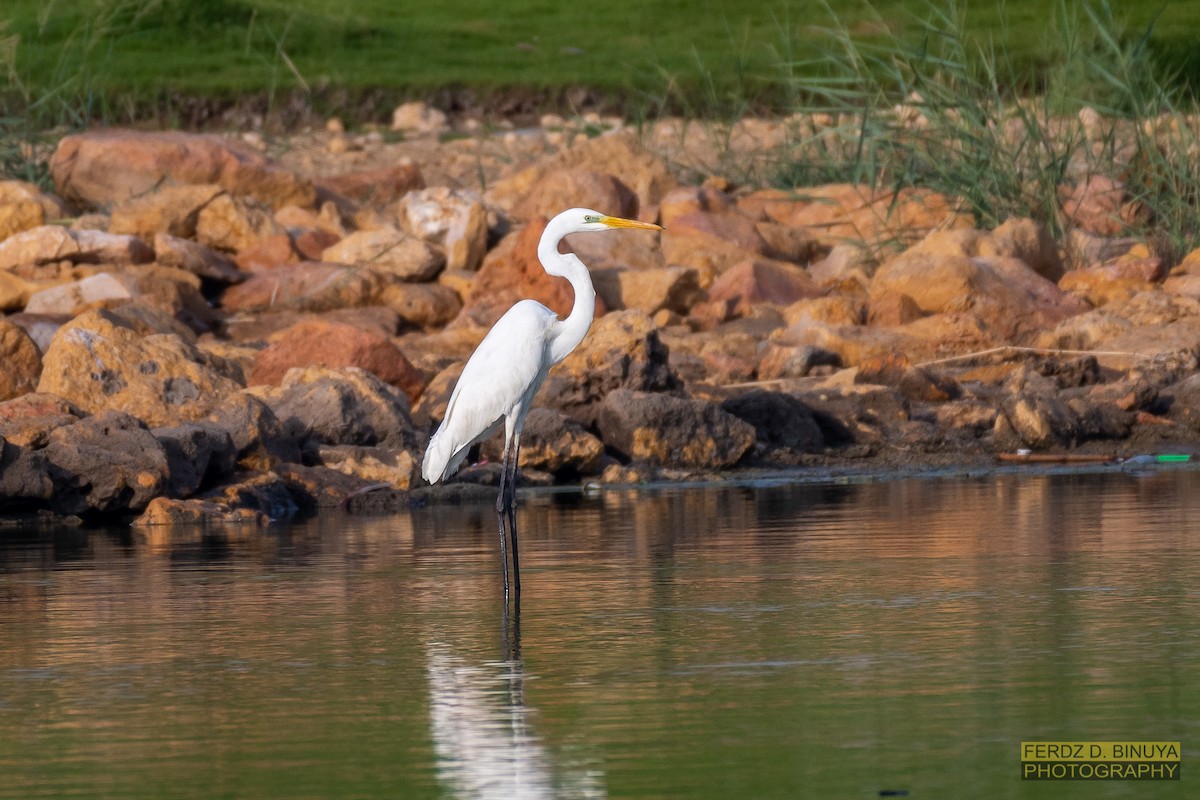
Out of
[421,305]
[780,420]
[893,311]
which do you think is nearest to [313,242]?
[421,305]

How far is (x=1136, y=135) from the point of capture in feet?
66.5

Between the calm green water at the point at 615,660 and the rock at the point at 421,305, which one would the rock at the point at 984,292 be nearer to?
the rock at the point at 421,305

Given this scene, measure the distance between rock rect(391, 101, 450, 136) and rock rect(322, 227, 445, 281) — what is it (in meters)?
13.1

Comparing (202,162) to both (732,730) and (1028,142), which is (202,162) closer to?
(1028,142)

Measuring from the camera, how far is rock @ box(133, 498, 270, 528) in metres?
11.9

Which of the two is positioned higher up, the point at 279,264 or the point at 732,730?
the point at 279,264

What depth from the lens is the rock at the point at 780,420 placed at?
48.3 ft

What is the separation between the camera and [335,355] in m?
15.5

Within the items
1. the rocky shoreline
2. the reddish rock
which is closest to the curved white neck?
the rocky shoreline

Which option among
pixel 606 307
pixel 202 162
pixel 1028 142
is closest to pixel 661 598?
pixel 606 307

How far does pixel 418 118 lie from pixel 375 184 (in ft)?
31.9

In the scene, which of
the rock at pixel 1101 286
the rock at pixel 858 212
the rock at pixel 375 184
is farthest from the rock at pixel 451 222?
the rock at pixel 1101 286

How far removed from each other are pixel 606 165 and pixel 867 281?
4669 mm

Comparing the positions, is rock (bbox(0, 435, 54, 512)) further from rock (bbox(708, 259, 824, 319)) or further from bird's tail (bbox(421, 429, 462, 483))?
rock (bbox(708, 259, 824, 319))
